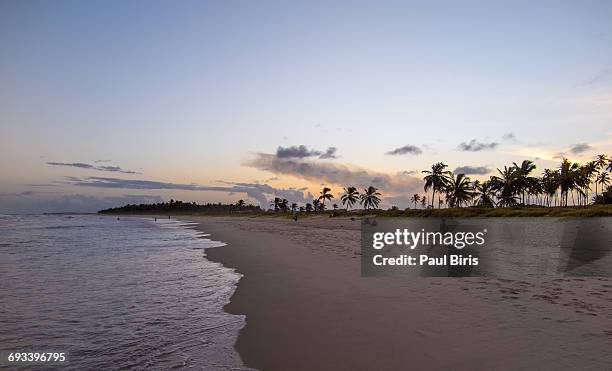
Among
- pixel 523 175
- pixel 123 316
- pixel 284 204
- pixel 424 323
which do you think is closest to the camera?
pixel 424 323

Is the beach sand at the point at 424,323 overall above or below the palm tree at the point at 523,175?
below

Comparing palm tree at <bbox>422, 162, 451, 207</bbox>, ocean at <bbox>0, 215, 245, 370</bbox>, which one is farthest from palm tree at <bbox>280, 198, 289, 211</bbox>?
ocean at <bbox>0, 215, 245, 370</bbox>

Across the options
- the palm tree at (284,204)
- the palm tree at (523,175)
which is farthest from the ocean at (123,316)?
the palm tree at (284,204)

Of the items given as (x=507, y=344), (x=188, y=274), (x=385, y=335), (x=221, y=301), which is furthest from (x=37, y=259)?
(x=507, y=344)

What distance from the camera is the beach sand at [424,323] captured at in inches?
213

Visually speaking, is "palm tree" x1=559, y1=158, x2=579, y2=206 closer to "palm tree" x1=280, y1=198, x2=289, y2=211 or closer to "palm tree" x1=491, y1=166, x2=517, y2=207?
"palm tree" x1=491, y1=166, x2=517, y2=207

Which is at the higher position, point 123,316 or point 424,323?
Answer: point 424,323

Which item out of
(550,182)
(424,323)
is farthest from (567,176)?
(424,323)

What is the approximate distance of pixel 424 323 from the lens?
7094 millimetres

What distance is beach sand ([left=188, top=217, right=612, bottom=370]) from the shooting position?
17.8 ft

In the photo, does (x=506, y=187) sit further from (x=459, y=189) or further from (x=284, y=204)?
(x=284, y=204)

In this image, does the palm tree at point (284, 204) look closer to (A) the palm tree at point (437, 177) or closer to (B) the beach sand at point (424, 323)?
(A) the palm tree at point (437, 177)

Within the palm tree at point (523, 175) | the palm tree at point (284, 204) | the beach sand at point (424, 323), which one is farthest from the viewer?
the palm tree at point (284, 204)

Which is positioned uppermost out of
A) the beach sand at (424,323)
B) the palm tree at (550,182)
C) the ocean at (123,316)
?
the palm tree at (550,182)
